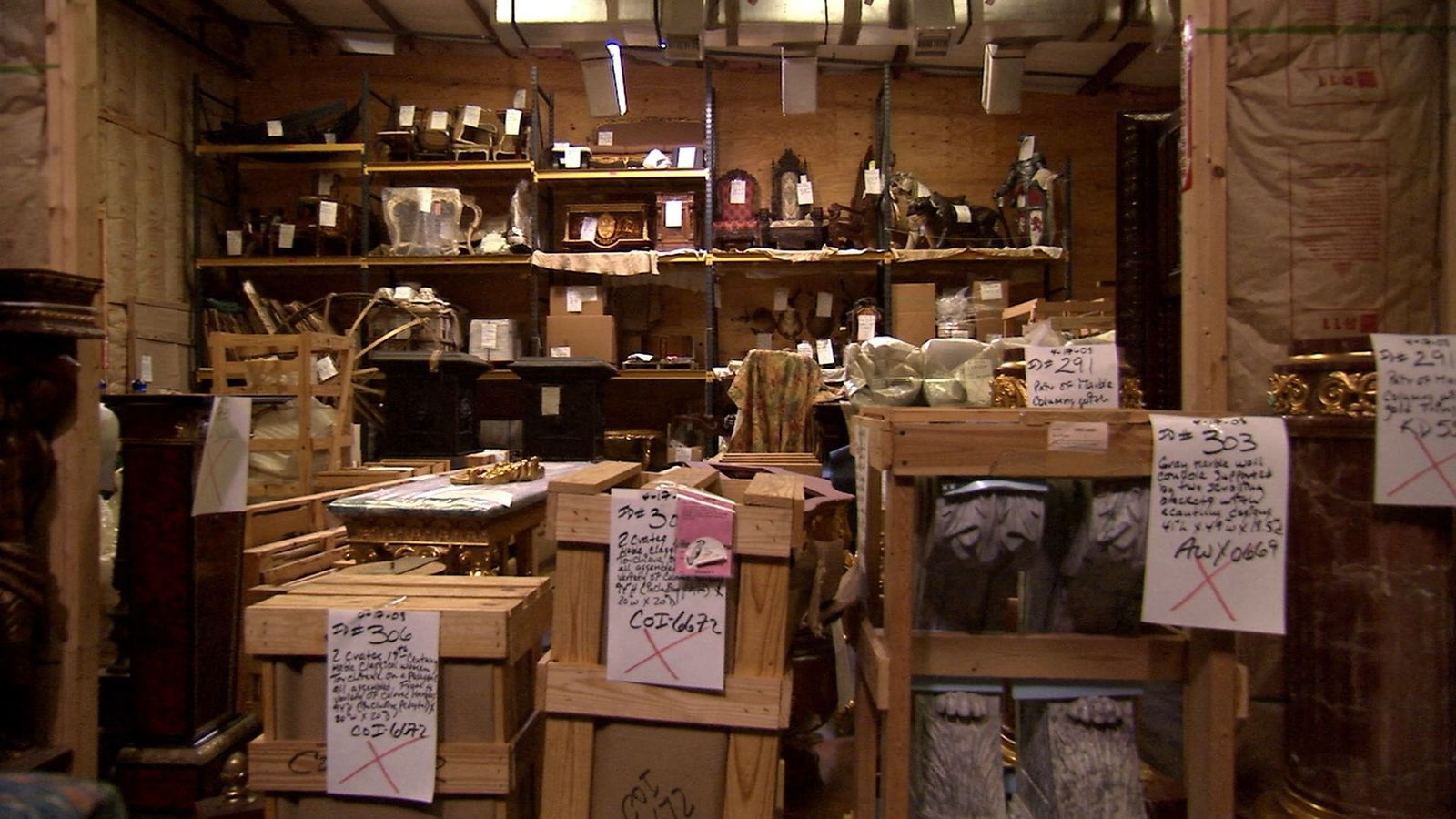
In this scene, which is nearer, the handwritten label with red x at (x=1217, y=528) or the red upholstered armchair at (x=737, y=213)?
the handwritten label with red x at (x=1217, y=528)

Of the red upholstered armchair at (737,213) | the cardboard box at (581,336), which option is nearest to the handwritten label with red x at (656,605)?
the cardboard box at (581,336)

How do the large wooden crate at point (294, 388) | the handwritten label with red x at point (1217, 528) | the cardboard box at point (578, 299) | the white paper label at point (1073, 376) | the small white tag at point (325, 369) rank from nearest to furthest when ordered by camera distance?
1. the handwritten label with red x at point (1217, 528)
2. the white paper label at point (1073, 376)
3. the large wooden crate at point (294, 388)
4. the small white tag at point (325, 369)
5. the cardboard box at point (578, 299)

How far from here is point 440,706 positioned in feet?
4.64

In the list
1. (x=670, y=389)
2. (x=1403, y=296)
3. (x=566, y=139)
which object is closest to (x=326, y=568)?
(x=1403, y=296)

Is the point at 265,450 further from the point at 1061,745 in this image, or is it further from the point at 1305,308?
the point at 1305,308

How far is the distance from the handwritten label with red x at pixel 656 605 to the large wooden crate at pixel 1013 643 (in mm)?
306

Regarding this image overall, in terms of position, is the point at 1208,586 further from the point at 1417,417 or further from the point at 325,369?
the point at 325,369

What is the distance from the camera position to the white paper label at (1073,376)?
5.28 feet

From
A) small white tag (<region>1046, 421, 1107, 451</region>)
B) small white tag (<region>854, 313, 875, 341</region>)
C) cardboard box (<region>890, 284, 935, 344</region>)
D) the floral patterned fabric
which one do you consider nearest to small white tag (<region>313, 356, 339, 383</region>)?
the floral patterned fabric

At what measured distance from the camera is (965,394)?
3.45 meters

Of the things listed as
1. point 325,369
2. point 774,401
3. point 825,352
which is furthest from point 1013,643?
point 325,369

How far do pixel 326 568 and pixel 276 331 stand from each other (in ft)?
11.9

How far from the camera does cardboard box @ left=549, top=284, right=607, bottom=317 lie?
18.2 ft

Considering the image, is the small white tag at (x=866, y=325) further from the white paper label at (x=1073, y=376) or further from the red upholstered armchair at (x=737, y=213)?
the white paper label at (x=1073, y=376)
